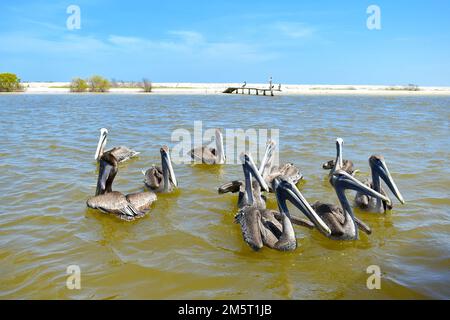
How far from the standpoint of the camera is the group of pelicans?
182 inches

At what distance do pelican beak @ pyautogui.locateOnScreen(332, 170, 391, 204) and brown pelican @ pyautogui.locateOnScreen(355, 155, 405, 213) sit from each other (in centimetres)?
64

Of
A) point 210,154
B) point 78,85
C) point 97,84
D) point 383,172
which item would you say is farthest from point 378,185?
point 97,84

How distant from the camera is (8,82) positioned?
50.7 meters

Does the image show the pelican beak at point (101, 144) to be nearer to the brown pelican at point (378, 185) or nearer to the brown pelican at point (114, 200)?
the brown pelican at point (114, 200)

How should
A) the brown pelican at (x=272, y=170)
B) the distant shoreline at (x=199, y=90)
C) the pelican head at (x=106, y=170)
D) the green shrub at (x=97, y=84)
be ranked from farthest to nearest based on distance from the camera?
the distant shoreline at (x=199, y=90) < the green shrub at (x=97, y=84) < the brown pelican at (x=272, y=170) < the pelican head at (x=106, y=170)

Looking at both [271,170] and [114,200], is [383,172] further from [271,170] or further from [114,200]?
[114,200]

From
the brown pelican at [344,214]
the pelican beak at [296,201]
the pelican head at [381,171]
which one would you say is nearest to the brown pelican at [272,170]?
the pelican head at [381,171]

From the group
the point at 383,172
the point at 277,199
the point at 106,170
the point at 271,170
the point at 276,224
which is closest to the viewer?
the point at 277,199

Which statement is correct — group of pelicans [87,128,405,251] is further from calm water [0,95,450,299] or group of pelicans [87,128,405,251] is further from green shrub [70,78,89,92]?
green shrub [70,78,89,92]

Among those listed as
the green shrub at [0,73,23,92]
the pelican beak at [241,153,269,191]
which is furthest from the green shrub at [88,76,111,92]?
the pelican beak at [241,153,269,191]

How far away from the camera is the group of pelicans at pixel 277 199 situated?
4.63m

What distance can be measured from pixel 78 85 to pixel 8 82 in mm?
8325

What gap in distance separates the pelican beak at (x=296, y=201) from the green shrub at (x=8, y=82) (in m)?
54.1
